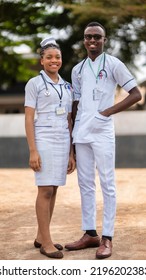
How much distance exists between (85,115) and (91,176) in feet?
1.62

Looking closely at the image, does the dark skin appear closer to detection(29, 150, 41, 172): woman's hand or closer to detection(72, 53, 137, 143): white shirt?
detection(72, 53, 137, 143): white shirt

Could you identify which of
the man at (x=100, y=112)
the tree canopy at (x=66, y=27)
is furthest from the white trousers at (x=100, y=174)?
the tree canopy at (x=66, y=27)

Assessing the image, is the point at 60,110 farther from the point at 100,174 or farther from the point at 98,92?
the point at 100,174

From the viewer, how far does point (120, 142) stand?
12.4m

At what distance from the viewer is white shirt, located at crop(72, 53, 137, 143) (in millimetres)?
4023

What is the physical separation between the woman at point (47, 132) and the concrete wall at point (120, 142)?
826 centimetres

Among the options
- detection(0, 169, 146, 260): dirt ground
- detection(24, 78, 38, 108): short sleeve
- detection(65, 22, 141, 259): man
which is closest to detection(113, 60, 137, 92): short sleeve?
detection(65, 22, 141, 259): man

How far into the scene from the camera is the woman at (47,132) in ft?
13.1

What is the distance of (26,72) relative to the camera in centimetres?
2583

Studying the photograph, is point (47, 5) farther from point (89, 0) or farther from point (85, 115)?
point (85, 115)

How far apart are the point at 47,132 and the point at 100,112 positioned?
1.42ft

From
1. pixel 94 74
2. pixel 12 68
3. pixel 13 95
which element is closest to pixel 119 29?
pixel 12 68

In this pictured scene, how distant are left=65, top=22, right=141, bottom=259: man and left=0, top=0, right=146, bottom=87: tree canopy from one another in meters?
13.4

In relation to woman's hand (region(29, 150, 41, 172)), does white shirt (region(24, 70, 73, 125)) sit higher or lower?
higher
